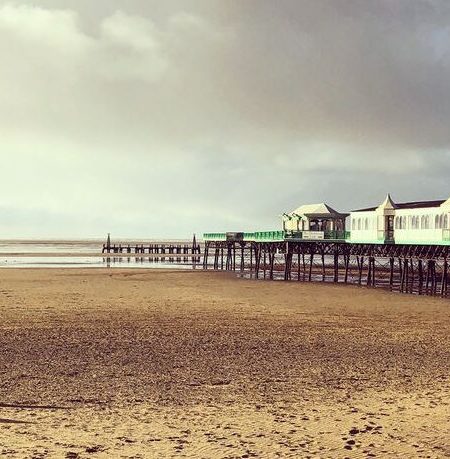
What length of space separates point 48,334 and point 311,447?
14400mm

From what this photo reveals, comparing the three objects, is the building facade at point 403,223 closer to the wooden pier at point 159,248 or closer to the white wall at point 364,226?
the white wall at point 364,226

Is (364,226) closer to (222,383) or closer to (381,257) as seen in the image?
(381,257)

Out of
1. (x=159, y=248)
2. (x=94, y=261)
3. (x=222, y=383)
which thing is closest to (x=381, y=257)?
(x=222, y=383)

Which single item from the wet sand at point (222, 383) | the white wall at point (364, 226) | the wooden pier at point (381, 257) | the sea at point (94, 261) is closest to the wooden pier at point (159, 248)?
the sea at point (94, 261)

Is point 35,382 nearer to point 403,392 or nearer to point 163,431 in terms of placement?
point 163,431

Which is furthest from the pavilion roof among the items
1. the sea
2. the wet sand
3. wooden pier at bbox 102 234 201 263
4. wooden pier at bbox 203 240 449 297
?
wooden pier at bbox 102 234 201 263

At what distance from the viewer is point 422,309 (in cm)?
3391

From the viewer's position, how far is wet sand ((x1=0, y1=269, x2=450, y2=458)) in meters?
11.0

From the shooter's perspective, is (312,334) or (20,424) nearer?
(20,424)

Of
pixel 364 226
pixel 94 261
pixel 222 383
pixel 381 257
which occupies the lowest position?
pixel 222 383

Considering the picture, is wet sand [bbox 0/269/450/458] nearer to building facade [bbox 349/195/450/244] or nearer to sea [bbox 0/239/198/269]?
building facade [bbox 349/195/450/244]

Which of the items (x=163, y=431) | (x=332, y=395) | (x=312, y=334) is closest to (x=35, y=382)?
(x=163, y=431)

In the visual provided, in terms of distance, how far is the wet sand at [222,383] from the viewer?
36.1ft

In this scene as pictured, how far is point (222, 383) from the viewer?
51.4ft
